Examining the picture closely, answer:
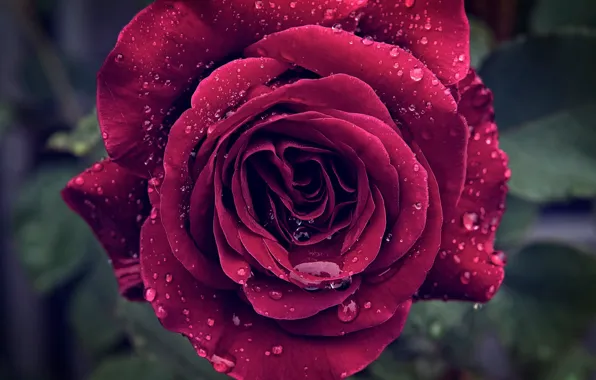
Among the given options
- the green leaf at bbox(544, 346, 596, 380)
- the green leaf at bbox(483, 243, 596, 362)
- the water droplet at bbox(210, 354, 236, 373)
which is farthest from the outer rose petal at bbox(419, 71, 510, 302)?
the green leaf at bbox(544, 346, 596, 380)

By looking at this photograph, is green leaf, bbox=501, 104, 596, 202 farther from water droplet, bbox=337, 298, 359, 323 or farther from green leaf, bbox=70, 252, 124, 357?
green leaf, bbox=70, 252, 124, 357

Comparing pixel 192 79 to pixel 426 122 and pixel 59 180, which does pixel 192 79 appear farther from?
pixel 59 180

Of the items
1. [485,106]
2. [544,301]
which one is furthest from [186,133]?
[544,301]

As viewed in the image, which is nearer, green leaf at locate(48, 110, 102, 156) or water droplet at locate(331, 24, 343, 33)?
water droplet at locate(331, 24, 343, 33)

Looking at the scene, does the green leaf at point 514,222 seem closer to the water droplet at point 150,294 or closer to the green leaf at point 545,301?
the green leaf at point 545,301

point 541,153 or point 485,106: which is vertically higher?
point 485,106
